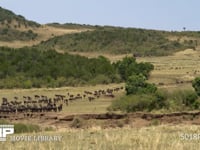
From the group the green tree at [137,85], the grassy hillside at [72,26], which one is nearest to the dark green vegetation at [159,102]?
the green tree at [137,85]

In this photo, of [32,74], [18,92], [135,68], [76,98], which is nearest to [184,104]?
[76,98]

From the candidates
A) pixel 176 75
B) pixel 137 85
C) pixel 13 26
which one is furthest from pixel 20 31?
pixel 137 85

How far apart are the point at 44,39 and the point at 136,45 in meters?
25.8

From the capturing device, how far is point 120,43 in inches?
4756

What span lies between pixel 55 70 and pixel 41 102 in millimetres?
22290

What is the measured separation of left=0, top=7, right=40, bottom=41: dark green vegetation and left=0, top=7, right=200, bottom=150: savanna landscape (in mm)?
259

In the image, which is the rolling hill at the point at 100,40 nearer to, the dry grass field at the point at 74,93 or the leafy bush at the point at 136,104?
the dry grass field at the point at 74,93

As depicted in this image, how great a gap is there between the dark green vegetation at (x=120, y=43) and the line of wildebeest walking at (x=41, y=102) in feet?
207

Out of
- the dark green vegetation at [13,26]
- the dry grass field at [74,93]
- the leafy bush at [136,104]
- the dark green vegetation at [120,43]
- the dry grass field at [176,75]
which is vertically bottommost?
the dry grass field at [74,93]

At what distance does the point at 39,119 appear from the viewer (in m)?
29.1

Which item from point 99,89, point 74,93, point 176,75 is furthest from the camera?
point 176,75

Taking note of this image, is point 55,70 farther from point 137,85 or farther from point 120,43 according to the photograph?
point 120,43

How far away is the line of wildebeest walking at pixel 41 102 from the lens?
35438mm

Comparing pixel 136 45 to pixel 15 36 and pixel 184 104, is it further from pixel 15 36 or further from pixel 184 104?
pixel 184 104
